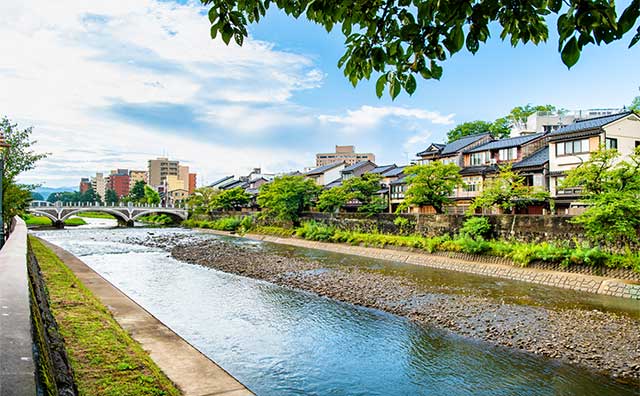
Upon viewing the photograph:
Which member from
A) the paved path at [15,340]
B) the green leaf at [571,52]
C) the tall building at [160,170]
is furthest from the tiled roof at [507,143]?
the tall building at [160,170]

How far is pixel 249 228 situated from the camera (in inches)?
1667

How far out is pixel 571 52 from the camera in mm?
2301

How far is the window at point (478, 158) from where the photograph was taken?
3235 centimetres

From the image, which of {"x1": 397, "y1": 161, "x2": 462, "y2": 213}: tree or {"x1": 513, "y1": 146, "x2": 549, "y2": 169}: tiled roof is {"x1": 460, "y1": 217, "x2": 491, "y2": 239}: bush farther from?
{"x1": 513, "y1": 146, "x2": 549, "y2": 169}: tiled roof

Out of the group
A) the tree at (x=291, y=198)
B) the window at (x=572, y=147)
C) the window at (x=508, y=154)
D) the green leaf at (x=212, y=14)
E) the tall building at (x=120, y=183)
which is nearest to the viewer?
the green leaf at (x=212, y=14)

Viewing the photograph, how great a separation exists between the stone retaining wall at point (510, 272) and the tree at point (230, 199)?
27720 millimetres

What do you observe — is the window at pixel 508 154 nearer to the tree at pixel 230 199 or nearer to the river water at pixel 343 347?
the river water at pixel 343 347

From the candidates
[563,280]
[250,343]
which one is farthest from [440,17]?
[563,280]

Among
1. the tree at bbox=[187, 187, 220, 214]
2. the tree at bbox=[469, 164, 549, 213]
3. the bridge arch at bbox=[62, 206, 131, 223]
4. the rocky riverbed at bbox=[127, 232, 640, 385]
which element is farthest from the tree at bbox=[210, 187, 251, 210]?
the tree at bbox=[469, 164, 549, 213]

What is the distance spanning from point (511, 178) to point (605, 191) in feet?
29.4

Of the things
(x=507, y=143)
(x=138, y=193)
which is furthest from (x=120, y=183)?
(x=507, y=143)

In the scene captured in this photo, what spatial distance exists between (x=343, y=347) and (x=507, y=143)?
26.4 m

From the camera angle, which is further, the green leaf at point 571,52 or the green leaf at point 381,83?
the green leaf at point 381,83

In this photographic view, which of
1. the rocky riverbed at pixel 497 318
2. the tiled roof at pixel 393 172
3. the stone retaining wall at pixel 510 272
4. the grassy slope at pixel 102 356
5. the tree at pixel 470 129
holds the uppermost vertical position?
the tree at pixel 470 129
